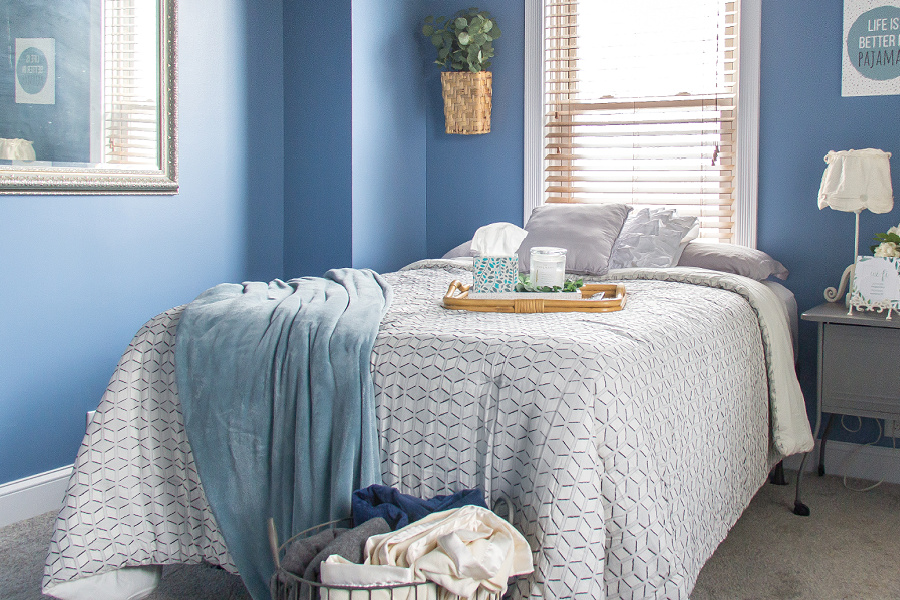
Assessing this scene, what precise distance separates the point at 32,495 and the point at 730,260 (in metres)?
2.68

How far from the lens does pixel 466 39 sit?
378cm

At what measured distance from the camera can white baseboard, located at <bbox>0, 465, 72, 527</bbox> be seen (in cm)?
263

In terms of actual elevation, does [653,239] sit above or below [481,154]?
below

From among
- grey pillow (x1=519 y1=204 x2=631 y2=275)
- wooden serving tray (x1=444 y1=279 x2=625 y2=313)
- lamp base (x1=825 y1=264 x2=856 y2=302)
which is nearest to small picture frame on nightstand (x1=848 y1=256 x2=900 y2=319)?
lamp base (x1=825 y1=264 x2=856 y2=302)

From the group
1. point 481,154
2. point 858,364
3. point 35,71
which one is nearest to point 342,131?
point 481,154

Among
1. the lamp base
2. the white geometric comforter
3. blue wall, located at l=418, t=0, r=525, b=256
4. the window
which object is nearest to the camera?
the white geometric comforter

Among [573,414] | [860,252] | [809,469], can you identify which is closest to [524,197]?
[860,252]

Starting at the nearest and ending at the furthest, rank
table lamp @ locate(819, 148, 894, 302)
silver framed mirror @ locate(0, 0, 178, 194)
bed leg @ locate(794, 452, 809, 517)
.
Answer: silver framed mirror @ locate(0, 0, 178, 194) → bed leg @ locate(794, 452, 809, 517) → table lamp @ locate(819, 148, 894, 302)

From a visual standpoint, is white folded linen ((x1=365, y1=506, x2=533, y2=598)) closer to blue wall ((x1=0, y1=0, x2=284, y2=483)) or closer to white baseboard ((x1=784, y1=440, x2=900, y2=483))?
blue wall ((x1=0, y1=0, x2=284, y2=483))

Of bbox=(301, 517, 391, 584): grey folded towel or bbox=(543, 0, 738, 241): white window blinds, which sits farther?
bbox=(543, 0, 738, 241): white window blinds

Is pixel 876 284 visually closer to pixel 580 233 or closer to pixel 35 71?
pixel 580 233

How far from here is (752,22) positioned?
11.0ft

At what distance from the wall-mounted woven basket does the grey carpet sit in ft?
7.04

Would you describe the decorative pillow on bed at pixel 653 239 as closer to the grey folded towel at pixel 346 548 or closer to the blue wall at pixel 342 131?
the blue wall at pixel 342 131
